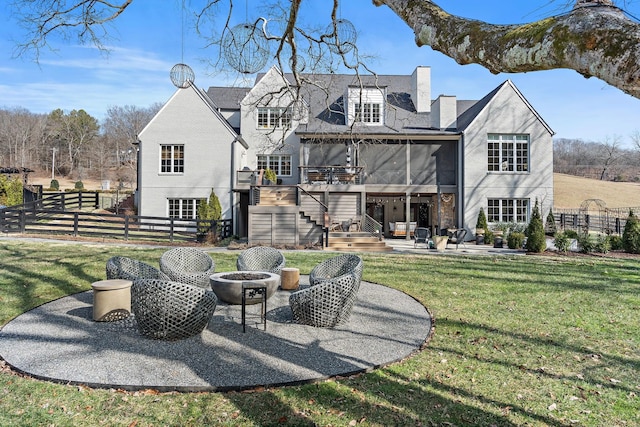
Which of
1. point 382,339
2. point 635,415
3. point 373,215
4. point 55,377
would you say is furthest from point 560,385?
point 373,215

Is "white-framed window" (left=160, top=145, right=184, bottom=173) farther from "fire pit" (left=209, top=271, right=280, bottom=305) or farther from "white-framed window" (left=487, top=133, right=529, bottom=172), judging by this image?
"white-framed window" (left=487, top=133, right=529, bottom=172)

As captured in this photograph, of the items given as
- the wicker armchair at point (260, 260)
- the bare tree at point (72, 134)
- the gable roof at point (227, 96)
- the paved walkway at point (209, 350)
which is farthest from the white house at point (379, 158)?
the bare tree at point (72, 134)

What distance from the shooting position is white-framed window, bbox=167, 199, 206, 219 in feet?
72.1

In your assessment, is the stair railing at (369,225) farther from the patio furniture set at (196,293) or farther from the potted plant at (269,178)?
the patio furniture set at (196,293)

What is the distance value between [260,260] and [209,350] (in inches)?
150

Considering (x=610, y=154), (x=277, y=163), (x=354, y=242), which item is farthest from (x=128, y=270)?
(x=610, y=154)

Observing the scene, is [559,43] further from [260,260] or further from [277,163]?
[277,163]

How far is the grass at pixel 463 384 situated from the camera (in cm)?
355

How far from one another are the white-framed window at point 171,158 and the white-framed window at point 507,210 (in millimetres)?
17649

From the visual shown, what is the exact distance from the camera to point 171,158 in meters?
22.0

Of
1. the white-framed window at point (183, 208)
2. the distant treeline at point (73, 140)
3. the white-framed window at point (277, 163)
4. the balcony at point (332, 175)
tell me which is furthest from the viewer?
the distant treeline at point (73, 140)

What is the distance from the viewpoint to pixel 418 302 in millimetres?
7691

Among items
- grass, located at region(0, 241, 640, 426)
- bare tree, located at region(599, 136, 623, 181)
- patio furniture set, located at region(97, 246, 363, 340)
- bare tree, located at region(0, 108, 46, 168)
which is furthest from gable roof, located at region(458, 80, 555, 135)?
bare tree, located at region(599, 136, 623, 181)

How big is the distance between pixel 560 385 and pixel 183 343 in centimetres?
458
